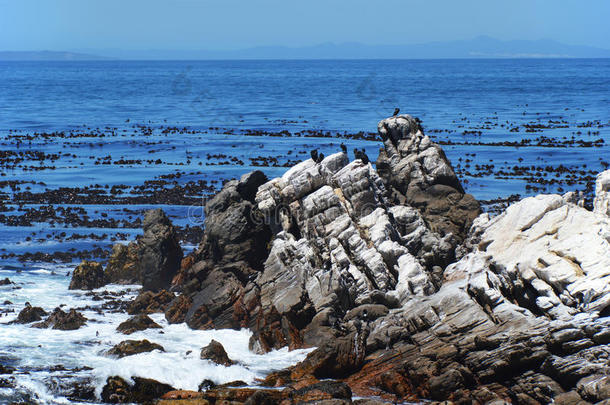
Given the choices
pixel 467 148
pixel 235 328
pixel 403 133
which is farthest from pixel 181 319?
pixel 467 148

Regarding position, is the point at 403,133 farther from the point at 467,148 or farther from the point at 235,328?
the point at 467,148

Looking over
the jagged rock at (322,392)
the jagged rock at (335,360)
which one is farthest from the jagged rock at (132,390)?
the jagged rock at (322,392)

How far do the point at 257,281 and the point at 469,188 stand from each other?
32.0 meters

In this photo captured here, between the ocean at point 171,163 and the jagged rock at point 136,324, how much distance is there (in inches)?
22.1

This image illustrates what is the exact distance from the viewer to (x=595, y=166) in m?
69.8

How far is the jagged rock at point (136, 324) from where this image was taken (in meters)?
32.9

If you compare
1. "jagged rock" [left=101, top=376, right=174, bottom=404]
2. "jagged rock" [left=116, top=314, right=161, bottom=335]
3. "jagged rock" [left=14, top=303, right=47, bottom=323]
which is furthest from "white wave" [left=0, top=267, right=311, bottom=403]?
"jagged rock" [left=14, top=303, right=47, bottom=323]

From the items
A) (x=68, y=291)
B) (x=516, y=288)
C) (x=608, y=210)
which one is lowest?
(x=68, y=291)

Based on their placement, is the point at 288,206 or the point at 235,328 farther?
the point at 288,206

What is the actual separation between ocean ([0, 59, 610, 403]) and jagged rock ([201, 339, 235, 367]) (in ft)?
1.61

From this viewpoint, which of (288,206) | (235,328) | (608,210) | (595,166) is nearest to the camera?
(608,210)

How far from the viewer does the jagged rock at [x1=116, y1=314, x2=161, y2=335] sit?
32906 mm

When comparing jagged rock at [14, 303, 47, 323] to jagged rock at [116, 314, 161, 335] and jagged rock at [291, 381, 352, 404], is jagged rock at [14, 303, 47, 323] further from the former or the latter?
jagged rock at [291, 381, 352, 404]

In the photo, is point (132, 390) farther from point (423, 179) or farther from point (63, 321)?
point (423, 179)
